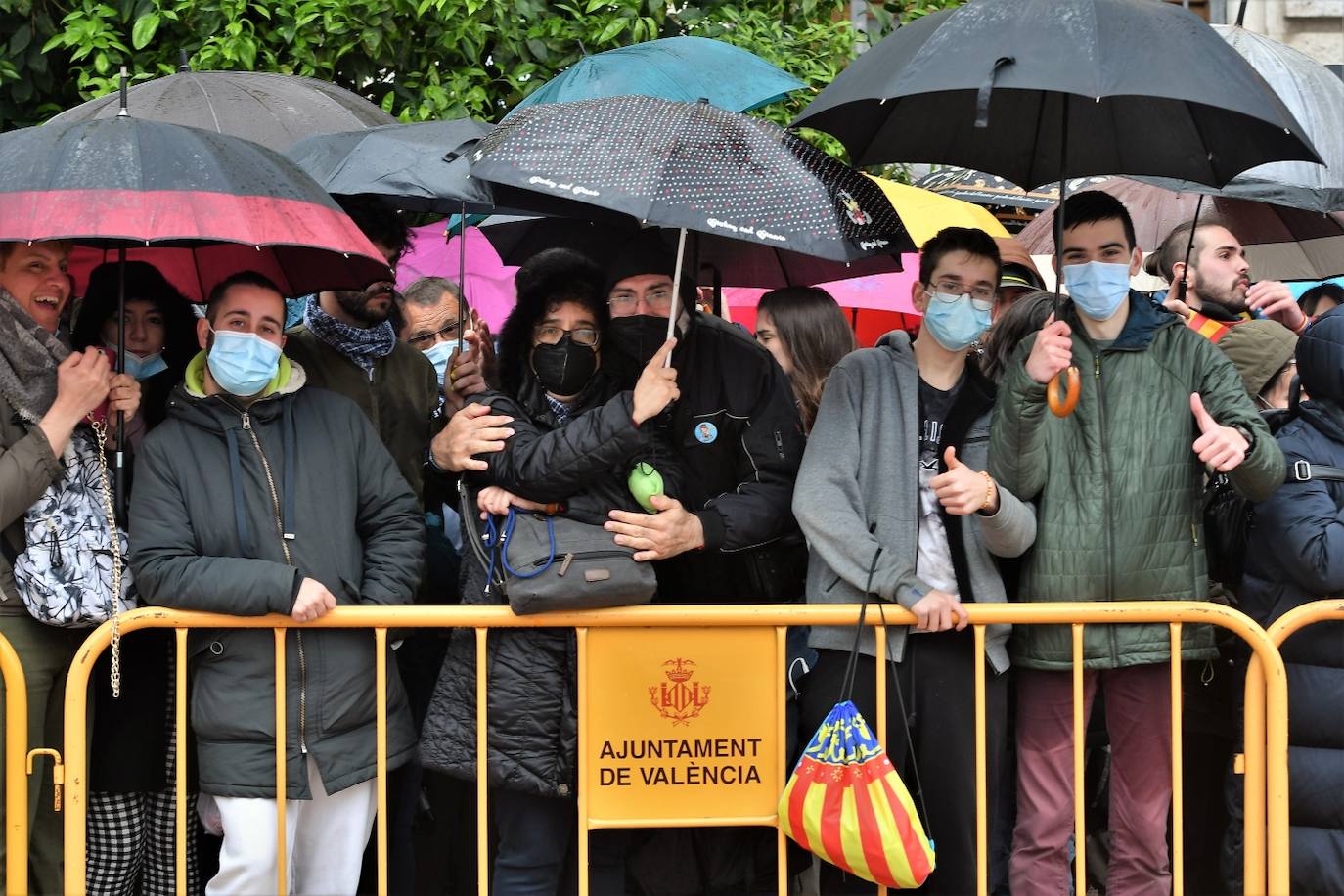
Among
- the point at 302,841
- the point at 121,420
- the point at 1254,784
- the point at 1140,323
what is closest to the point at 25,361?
the point at 121,420

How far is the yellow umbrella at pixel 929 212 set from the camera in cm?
708

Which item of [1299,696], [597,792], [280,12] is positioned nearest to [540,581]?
[597,792]

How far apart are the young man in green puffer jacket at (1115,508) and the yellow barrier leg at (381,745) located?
190 centimetres

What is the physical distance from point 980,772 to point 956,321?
136cm

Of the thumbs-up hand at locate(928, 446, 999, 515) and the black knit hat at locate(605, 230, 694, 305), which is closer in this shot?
the thumbs-up hand at locate(928, 446, 999, 515)

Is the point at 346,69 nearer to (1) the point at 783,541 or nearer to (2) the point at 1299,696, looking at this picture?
(1) the point at 783,541

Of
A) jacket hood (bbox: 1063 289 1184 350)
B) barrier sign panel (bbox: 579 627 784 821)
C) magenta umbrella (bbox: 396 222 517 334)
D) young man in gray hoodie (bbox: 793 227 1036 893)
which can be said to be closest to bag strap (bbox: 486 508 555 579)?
barrier sign panel (bbox: 579 627 784 821)

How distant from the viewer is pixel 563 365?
16.4ft

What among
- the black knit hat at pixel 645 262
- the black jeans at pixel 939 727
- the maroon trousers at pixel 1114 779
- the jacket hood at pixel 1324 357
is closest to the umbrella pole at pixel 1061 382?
the maroon trousers at pixel 1114 779

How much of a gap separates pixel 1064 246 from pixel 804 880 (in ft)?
7.74

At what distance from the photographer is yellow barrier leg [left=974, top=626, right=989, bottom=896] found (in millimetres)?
4871

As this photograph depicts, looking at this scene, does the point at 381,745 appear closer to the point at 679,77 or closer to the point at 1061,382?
the point at 1061,382

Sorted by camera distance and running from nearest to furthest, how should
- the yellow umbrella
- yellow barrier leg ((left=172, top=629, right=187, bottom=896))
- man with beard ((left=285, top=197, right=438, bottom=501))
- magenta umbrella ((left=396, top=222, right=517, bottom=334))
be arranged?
yellow barrier leg ((left=172, top=629, right=187, bottom=896)) < man with beard ((left=285, top=197, right=438, bottom=501)) < the yellow umbrella < magenta umbrella ((left=396, top=222, right=517, bottom=334))

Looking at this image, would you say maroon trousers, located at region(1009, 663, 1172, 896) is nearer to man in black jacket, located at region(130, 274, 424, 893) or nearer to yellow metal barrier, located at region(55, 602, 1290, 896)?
yellow metal barrier, located at region(55, 602, 1290, 896)
